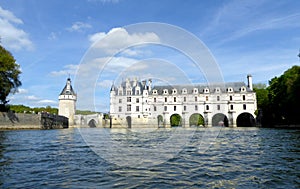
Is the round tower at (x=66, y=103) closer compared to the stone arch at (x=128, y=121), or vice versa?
the stone arch at (x=128, y=121)

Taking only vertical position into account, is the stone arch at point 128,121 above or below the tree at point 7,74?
below

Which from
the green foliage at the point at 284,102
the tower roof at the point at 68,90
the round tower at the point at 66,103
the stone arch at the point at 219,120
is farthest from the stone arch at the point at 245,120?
the tower roof at the point at 68,90

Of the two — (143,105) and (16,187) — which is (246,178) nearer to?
(16,187)

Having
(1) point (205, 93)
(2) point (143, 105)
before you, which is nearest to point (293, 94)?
(1) point (205, 93)

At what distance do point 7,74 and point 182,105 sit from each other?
1524 inches

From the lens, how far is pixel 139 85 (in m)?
64.2

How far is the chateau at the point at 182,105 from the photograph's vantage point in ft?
194

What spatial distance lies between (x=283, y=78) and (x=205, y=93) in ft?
64.1

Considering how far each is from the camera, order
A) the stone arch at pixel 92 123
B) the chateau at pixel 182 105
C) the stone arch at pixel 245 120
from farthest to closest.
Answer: the stone arch at pixel 92 123, the stone arch at pixel 245 120, the chateau at pixel 182 105

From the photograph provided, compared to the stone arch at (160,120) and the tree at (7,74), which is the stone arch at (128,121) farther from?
the tree at (7,74)

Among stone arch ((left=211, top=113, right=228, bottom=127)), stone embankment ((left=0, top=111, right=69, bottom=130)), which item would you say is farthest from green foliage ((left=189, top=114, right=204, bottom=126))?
stone embankment ((left=0, top=111, right=69, bottom=130))

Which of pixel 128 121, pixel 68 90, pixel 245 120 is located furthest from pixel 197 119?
pixel 68 90

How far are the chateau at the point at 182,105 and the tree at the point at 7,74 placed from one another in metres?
25.1

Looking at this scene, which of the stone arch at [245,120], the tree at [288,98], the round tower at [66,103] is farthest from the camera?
the round tower at [66,103]
